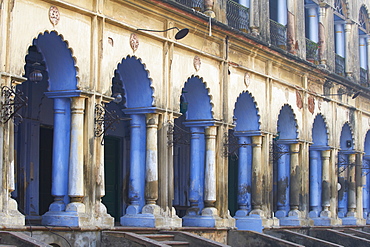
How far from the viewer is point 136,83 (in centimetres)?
1432

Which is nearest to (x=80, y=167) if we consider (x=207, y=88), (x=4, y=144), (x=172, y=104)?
(x=4, y=144)

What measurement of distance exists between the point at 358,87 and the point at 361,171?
7.90 feet

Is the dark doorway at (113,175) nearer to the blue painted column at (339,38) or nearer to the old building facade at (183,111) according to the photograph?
the old building facade at (183,111)

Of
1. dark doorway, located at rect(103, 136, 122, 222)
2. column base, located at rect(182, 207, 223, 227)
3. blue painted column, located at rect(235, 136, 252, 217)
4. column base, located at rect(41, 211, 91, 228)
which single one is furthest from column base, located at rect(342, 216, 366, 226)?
column base, located at rect(41, 211, 91, 228)

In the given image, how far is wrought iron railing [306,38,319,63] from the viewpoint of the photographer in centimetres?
2084

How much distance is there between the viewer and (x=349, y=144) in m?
23.3

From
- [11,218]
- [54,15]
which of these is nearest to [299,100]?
[54,15]

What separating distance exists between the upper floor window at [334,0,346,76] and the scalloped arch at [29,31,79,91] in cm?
1199

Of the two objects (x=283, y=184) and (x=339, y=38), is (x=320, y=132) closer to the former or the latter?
(x=283, y=184)

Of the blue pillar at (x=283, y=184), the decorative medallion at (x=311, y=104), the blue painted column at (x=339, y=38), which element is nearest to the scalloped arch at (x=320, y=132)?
the decorative medallion at (x=311, y=104)

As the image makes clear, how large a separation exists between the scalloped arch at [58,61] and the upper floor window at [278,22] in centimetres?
747

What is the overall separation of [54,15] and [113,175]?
678cm

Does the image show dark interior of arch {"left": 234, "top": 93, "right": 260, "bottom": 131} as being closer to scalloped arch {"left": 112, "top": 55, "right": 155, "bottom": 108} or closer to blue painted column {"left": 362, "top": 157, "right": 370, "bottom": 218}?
scalloped arch {"left": 112, "top": 55, "right": 155, "bottom": 108}

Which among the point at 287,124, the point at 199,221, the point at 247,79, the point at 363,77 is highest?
the point at 363,77
